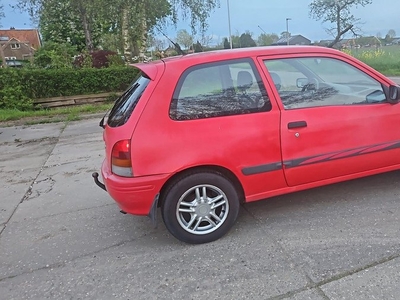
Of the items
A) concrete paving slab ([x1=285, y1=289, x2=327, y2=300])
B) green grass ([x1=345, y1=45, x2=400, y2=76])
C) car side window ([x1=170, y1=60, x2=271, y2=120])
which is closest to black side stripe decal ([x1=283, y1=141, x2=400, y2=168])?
car side window ([x1=170, y1=60, x2=271, y2=120])

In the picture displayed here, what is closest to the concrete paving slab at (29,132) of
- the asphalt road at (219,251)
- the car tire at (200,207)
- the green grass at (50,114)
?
the green grass at (50,114)

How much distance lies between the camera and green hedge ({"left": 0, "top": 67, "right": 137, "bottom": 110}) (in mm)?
10422

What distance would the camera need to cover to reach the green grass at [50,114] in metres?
9.69

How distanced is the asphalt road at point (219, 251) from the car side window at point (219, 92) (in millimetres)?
1158

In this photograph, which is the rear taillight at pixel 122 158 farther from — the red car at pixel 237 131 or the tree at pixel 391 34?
the tree at pixel 391 34

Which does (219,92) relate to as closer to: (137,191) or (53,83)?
(137,191)

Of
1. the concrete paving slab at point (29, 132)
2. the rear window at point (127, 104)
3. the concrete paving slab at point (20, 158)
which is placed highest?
the rear window at point (127, 104)

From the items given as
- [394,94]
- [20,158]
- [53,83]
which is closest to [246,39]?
[53,83]

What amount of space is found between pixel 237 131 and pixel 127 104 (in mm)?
1045

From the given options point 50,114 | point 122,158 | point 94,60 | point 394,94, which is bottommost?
point 50,114

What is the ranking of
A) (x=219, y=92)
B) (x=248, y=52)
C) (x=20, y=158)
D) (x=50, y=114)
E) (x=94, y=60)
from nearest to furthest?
(x=219, y=92)
(x=248, y=52)
(x=20, y=158)
(x=50, y=114)
(x=94, y=60)

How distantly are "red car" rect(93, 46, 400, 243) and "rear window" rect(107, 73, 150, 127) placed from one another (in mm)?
14

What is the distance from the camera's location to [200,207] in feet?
9.32

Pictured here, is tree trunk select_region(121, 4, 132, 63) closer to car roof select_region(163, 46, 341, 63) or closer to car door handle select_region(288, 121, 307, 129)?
car roof select_region(163, 46, 341, 63)
